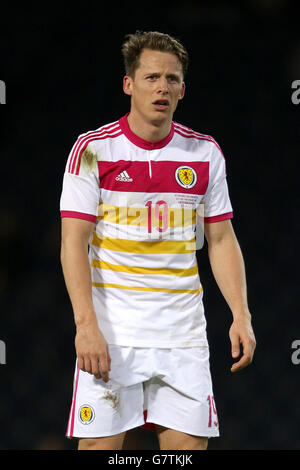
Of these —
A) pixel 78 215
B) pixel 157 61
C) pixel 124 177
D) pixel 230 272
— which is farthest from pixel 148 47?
pixel 230 272

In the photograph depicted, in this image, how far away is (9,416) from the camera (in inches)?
115

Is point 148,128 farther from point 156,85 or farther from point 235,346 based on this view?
point 235,346

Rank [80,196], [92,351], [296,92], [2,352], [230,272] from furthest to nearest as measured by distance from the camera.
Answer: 1. [296,92]
2. [2,352]
3. [230,272]
4. [80,196]
5. [92,351]

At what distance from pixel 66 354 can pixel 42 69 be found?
1.11m

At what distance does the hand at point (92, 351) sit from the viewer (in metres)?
1.68

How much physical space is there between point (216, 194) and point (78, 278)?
1.34 feet

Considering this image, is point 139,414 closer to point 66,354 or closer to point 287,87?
point 66,354

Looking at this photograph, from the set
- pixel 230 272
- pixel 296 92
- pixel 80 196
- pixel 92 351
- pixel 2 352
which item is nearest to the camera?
pixel 92 351

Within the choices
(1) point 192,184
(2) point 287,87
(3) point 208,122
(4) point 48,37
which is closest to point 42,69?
(4) point 48,37

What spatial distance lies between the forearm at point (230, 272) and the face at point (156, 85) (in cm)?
33

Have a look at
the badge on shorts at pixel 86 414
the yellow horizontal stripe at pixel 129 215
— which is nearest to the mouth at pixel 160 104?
the yellow horizontal stripe at pixel 129 215

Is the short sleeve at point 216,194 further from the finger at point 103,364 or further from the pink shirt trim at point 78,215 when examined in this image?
the finger at point 103,364

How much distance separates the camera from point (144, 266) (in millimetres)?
1823

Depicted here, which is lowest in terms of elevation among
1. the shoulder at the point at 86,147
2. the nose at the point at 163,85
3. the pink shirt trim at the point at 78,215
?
the pink shirt trim at the point at 78,215
